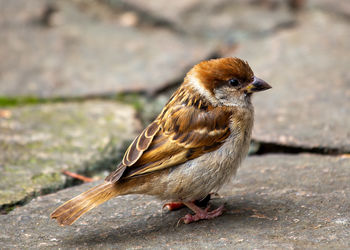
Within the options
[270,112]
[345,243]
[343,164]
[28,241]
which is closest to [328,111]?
[270,112]

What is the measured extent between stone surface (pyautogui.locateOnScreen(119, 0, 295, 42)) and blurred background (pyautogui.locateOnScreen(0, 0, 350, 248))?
0.04 feet

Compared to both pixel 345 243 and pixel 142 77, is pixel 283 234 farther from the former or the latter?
pixel 142 77

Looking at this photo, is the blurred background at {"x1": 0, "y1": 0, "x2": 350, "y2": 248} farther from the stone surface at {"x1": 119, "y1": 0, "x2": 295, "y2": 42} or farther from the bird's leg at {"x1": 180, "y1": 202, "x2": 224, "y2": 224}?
the bird's leg at {"x1": 180, "y1": 202, "x2": 224, "y2": 224}

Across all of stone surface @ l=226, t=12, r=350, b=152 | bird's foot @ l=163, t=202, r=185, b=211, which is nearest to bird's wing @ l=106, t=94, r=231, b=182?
bird's foot @ l=163, t=202, r=185, b=211

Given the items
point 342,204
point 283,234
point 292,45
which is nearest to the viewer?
point 283,234

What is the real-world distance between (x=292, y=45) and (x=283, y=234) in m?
3.03

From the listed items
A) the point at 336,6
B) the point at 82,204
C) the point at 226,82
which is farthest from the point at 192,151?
the point at 336,6

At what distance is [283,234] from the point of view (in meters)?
2.70

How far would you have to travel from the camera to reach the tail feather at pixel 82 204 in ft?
9.26

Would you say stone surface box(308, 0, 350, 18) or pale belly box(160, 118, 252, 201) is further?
stone surface box(308, 0, 350, 18)

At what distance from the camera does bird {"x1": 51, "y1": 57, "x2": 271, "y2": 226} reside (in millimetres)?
2936

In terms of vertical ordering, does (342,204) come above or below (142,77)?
below

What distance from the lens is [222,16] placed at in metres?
5.82

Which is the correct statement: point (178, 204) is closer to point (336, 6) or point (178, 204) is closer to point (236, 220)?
point (236, 220)
